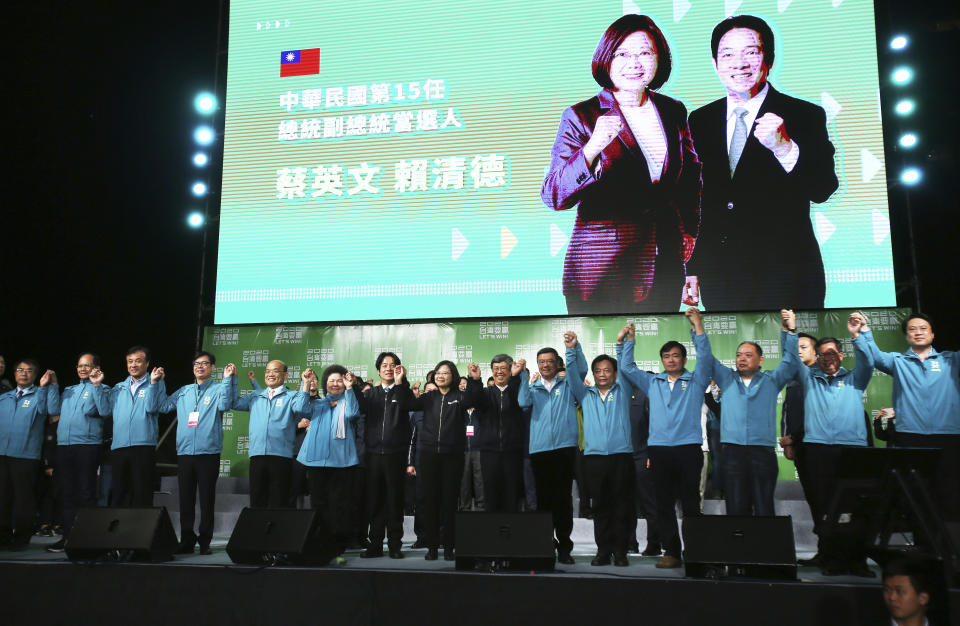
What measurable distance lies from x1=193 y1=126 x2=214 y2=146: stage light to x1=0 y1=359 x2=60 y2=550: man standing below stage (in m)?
3.33

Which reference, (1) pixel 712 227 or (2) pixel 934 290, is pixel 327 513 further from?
(2) pixel 934 290

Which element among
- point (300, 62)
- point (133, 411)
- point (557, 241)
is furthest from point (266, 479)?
point (300, 62)

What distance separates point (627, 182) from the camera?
22.8 ft

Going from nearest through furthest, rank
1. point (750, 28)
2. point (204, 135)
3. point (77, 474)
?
1. point (77, 474)
2. point (750, 28)
3. point (204, 135)

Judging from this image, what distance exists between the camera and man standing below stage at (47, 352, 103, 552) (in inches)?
205

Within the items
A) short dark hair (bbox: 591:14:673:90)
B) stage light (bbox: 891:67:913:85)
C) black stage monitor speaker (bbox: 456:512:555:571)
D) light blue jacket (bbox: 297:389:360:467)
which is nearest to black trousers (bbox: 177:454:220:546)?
light blue jacket (bbox: 297:389:360:467)

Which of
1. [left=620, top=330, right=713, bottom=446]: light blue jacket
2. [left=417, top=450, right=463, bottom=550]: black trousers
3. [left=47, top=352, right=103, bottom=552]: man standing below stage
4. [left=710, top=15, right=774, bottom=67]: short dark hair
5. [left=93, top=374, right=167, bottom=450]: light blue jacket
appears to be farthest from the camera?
[left=710, top=15, right=774, bottom=67]: short dark hair

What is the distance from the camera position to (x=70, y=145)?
7758mm

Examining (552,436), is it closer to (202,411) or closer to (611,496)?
(611,496)

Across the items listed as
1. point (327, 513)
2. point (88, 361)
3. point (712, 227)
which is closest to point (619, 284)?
point (712, 227)

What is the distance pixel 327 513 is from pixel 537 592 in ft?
6.38

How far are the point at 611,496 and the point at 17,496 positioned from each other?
164 inches

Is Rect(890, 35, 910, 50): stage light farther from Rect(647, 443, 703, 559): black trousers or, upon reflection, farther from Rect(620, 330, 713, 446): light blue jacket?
Rect(647, 443, 703, 559): black trousers

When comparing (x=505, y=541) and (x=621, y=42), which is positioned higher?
(x=621, y=42)
